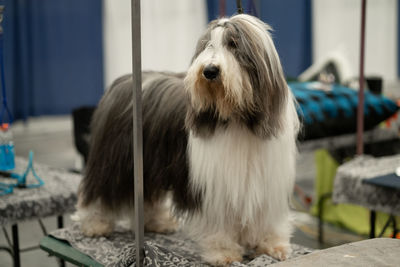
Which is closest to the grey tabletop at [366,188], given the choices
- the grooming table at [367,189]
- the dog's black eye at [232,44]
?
the grooming table at [367,189]

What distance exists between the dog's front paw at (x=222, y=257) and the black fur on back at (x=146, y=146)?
16 centimetres

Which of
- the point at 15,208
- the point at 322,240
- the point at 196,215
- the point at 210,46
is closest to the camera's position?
the point at 210,46

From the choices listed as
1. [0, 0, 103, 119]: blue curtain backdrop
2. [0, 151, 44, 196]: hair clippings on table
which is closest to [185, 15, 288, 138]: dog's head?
[0, 151, 44, 196]: hair clippings on table

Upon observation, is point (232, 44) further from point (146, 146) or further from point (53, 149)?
point (53, 149)

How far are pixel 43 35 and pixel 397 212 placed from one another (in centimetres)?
447

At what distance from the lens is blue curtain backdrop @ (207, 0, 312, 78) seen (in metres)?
6.54

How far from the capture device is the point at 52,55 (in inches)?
227

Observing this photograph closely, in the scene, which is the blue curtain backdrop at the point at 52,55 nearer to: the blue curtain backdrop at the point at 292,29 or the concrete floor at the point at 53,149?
the concrete floor at the point at 53,149

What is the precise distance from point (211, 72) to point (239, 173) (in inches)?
13.7

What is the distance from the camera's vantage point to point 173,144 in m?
1.82

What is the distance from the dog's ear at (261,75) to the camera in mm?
1541

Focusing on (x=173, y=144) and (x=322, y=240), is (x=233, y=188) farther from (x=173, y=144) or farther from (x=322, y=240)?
(x=322, y=240)

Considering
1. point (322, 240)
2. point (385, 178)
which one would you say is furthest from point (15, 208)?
point (322, 240)

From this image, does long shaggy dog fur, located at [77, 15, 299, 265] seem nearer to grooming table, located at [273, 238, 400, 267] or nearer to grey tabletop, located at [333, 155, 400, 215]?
grooming table, located at [273, 238, 400, 267]
